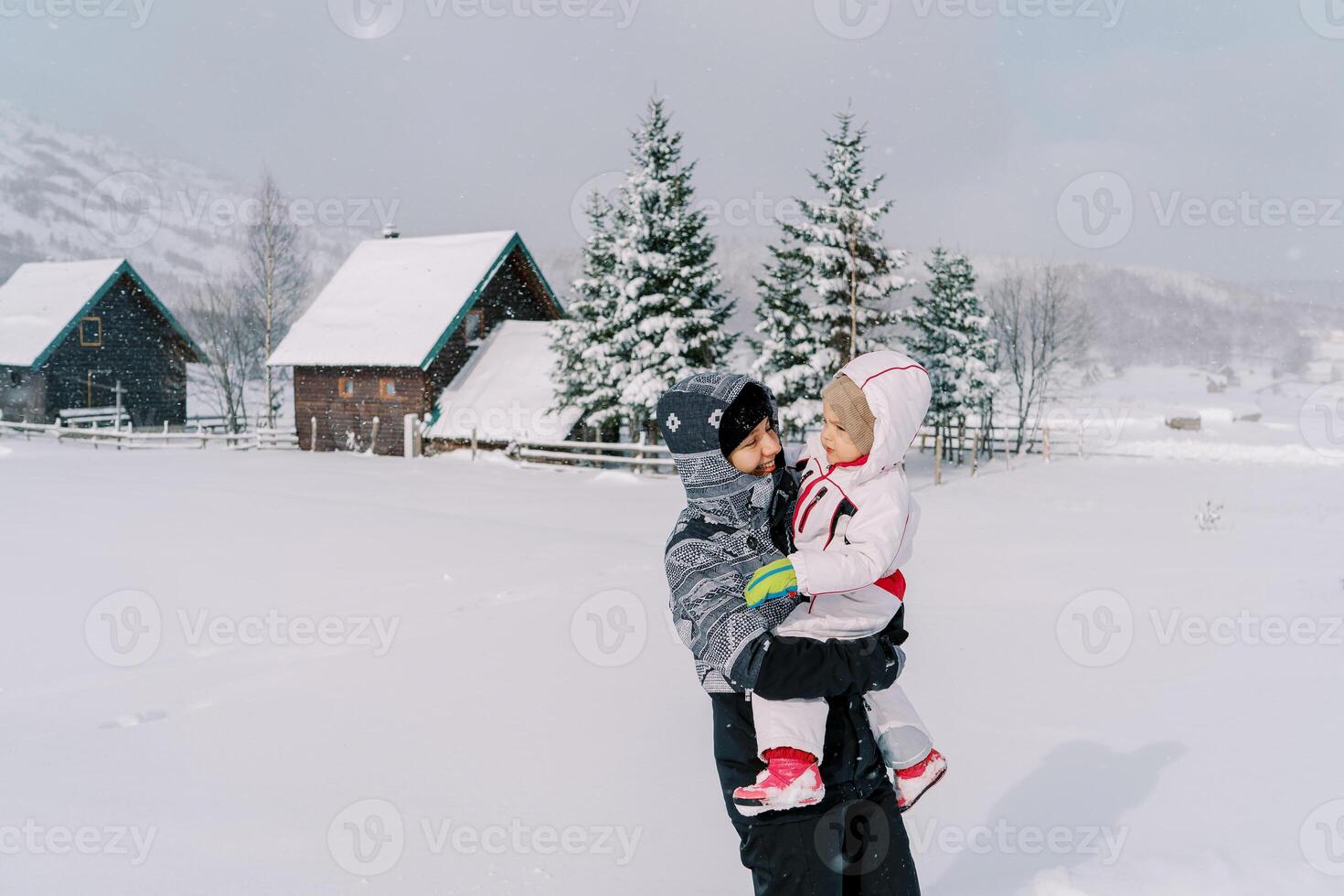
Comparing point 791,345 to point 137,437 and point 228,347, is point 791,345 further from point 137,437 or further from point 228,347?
point 228,347

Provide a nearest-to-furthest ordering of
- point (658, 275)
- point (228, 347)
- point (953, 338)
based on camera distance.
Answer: point (658, 275) < point (953, 338) < point (228, 347)

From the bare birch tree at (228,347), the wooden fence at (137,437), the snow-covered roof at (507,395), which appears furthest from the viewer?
the bare birch tree at (228,347)

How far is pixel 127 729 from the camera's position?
5.27 meters

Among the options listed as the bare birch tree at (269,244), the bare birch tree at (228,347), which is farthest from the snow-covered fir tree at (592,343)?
the bare birch tree at (228,347)

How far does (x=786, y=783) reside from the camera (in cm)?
216

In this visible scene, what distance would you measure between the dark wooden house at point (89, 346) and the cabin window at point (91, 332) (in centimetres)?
4

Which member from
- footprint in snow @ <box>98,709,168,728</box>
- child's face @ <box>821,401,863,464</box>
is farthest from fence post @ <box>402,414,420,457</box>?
child's face @ <box>821,401,863,464</box>

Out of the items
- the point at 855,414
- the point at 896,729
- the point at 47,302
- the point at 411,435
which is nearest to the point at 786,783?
the point at 896,729

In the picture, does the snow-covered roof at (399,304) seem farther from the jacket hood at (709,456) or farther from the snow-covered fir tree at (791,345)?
the jacket hood at (709,456)

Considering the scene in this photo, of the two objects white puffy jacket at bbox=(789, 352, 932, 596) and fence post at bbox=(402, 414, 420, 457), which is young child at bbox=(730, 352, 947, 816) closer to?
white puffy jacket at bbox=(789, 352, 932, 596)

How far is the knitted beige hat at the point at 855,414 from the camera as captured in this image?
2252 millimetres

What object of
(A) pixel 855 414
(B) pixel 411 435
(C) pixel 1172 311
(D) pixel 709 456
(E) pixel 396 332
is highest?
(C) pixel 1172 311

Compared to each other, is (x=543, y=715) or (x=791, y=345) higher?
(x=791, y=345)

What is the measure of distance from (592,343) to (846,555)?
23.3 meters
